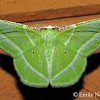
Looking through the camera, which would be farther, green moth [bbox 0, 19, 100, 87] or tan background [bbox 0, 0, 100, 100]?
tan background [bbox 0, 0, 100, 100]

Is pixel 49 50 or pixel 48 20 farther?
pixel 48 20

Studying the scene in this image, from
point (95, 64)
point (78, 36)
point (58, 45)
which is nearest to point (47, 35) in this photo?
point (58, 45)

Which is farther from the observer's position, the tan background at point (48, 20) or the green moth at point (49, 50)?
the tan background at point (48, 20)

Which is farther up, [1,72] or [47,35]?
[47,35]

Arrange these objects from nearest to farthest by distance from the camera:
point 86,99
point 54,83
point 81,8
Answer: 1. point 54,83
2. point 81,8
3. point 86,99

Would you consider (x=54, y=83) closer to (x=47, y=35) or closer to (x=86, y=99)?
(x=47, y=35)
